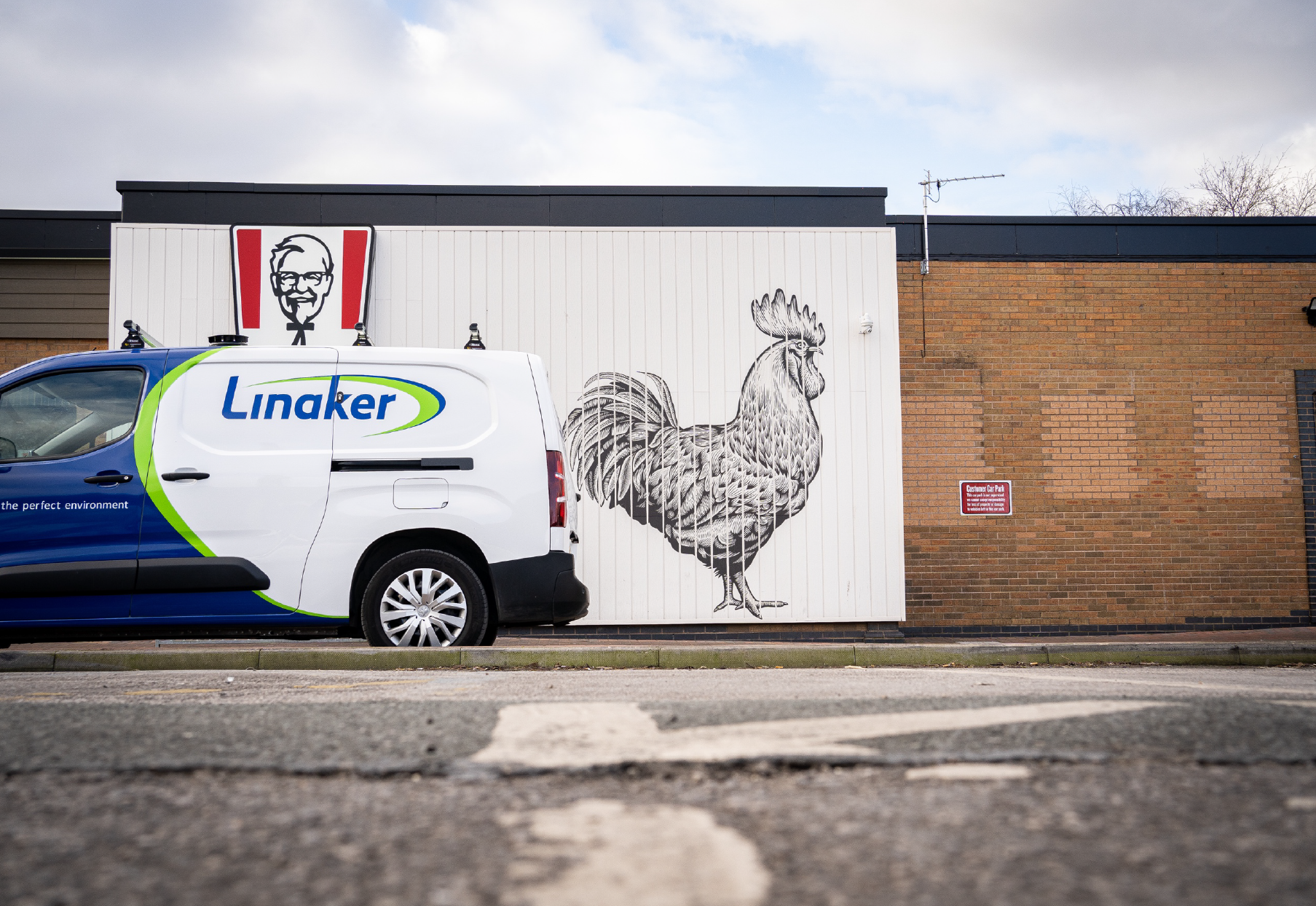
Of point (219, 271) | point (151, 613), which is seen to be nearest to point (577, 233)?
point (219, 271)

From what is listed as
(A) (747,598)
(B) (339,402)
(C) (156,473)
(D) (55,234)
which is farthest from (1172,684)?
(D) (55,234)

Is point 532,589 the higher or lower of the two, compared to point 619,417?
lower

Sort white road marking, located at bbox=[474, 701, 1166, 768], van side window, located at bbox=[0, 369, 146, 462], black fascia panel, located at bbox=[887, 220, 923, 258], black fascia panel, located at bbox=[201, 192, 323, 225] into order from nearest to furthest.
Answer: white road marking, located at bbox=[474, 701, 1166, 768] < van side window, located at bbox=[0, 369, 146, 462] < black fascia panel, located at bbox=[201, 192, 323, 225] < black fascia panel, located at bbox=[887, 220, 923, 258]

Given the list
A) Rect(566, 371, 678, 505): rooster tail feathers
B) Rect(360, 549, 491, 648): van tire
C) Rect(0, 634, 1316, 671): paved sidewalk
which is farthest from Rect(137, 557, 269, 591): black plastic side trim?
Rect(566, 371, 678, 505): rooster tail feathers

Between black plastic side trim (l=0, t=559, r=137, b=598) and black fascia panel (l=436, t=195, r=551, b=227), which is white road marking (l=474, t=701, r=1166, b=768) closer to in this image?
black plastic side trim (l=0, t=559, r=137, b=598)

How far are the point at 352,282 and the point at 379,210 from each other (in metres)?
1.22

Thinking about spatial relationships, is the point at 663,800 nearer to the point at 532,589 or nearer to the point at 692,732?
the point at 692,732

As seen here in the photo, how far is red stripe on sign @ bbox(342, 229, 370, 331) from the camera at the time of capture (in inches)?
443

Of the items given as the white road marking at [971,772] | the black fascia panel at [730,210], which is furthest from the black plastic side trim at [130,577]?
the black fascia panel at [730,210]

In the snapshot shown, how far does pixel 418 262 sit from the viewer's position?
11.5 m

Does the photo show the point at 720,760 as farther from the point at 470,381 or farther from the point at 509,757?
the point at 470,381

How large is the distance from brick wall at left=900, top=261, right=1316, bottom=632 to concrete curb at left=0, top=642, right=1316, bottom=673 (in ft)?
14.4

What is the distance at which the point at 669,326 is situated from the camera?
11.5 m

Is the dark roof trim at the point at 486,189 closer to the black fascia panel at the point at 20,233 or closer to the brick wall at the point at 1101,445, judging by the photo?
the brick wall at the point at 1101,445
